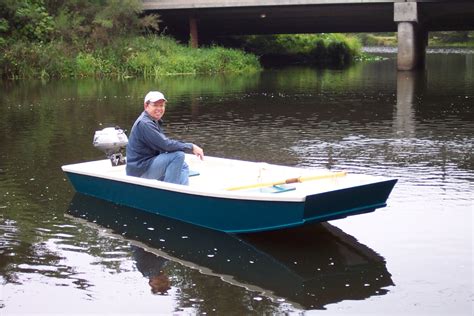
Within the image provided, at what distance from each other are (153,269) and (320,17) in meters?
35.2

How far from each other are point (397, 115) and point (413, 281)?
13.1 metres

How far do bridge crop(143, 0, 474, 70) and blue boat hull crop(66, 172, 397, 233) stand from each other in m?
27.0

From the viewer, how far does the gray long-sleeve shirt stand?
942cm

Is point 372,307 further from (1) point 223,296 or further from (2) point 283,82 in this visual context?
(2) point 283,82

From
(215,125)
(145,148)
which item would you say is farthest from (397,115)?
(145,148)

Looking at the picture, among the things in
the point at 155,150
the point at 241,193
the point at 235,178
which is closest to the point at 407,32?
the point at 235,178

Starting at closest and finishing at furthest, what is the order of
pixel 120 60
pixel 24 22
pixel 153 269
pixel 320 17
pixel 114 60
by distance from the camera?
pixel 153 269 → pixel 114 60 → pixel 120 60 → pixel 24 22 → pixel 320 17

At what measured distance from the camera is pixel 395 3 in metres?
34.6

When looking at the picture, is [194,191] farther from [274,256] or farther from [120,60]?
[120,60]

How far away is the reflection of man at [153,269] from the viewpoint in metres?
7.13

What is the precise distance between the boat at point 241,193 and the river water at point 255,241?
210mm

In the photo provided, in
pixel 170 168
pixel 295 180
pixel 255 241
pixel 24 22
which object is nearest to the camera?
pixel 255 241

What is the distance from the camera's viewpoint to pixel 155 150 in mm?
9656

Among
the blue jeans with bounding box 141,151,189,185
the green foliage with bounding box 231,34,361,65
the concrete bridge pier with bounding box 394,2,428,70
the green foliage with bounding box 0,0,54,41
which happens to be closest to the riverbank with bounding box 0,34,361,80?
the green foliage with bounding box 0,0,54,41
